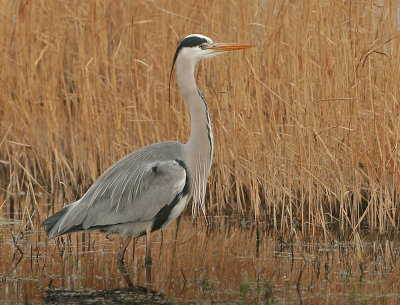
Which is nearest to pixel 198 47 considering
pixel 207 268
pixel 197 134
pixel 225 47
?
pixel 225 47

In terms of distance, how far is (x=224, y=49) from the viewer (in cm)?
567

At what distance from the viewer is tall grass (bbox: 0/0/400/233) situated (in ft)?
19.6

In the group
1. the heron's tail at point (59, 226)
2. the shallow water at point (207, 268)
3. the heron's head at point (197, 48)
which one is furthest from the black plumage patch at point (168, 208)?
the heron's head at point (197, 48)

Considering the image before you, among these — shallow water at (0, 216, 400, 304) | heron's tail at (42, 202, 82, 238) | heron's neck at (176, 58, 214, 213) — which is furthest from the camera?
heron's neck at (176, 58, 214, 213)

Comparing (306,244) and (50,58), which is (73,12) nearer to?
(50,58)

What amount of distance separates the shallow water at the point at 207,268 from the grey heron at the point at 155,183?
0.79ft

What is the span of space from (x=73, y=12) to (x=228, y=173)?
2.21m

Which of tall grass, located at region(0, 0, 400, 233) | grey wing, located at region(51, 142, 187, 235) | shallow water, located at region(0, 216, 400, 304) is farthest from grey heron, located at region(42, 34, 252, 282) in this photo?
tall grass, located at region(0, 0, 400, 233)

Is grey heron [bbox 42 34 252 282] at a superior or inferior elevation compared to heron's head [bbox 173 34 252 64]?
inferior

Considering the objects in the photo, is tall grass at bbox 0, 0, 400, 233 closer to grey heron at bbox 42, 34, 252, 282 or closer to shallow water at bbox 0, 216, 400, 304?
shallow water at bbox 0, 216, 400, 304

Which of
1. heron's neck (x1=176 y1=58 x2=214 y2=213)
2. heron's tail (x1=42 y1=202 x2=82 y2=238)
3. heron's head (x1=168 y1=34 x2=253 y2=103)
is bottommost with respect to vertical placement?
heron's tail (x1=42 y1=202 x2=82 y2=238)

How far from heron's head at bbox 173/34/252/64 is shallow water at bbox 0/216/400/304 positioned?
1430 millimetres

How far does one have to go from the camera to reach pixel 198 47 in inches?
223

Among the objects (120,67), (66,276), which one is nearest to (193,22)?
(120,67)
